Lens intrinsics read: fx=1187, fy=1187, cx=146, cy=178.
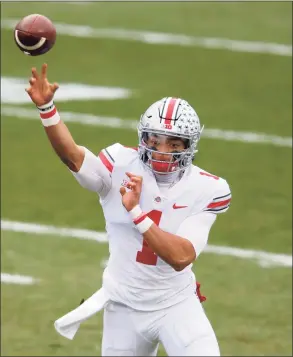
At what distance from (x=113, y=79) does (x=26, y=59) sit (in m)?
1.33

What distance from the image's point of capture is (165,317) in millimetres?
6168

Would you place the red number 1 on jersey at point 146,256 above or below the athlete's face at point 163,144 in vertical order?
below

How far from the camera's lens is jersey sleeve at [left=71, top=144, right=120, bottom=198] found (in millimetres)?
5969

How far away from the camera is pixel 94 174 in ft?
19.7

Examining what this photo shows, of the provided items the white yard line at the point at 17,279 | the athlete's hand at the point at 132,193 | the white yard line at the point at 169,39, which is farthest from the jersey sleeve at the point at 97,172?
the white yard line at the point at 169,39

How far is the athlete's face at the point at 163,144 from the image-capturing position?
595cm

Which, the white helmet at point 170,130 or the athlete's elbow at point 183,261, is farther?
the white helmet at point 170,130

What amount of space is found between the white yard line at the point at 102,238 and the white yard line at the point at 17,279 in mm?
676

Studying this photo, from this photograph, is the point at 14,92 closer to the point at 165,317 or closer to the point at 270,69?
the point at 270,69

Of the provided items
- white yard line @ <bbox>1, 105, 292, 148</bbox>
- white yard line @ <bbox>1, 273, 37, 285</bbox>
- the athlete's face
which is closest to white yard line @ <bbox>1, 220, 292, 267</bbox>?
white yard line @ <bbox>1, 273, 37, 285</bbox>

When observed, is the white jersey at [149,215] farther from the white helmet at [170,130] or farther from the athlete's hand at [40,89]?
the athlete's hand at [40,89]

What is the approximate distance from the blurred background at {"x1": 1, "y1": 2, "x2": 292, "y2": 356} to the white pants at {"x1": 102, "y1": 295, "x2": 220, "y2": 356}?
1706 mm

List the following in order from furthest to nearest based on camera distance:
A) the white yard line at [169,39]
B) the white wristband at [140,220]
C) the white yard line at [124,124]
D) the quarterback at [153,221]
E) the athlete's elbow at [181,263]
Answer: the white yard line at [169,39], the white yard line at [124,124], the quarterback at [153,221], the athlete's elbow at [181,263], the white wristband at [140,220]

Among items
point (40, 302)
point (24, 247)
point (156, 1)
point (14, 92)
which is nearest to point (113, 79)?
point (14, 92)
